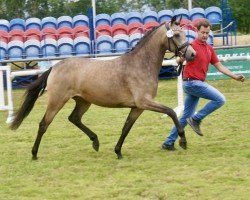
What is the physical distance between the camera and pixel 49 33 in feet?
72.8

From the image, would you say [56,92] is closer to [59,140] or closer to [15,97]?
[59,140]

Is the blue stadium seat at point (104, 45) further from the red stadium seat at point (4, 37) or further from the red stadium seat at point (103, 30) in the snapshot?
the red stadium seat at point (4, 37)

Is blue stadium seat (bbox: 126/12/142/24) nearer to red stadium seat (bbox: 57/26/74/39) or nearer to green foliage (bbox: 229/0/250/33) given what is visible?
red stadium seat (bbox: 57/26/74/39)

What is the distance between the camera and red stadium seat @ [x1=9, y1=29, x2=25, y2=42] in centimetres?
2195

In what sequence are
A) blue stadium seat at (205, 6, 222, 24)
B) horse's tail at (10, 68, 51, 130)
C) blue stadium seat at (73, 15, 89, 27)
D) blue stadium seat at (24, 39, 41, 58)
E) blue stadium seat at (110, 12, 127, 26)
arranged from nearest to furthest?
horse's tail at (10, 68, 51, 130) → blue stadium seat at (24, 39, 41, 58) → blue stadium seat at (205, 6, 222, 24) → blue stadium seat at (110, 12, 127, 26) → blue stadium seat at (73, 15, 89, 27)

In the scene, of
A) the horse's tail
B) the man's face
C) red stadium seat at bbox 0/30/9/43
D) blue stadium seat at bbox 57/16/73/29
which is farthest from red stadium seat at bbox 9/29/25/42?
the man's face

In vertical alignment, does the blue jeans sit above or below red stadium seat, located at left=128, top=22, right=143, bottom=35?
below

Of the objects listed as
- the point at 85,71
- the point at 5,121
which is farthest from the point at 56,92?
the point at 5,121

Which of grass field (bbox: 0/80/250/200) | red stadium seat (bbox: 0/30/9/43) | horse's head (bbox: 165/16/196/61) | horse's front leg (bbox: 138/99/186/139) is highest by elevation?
horse's head (bbox: 165/16/196/61)

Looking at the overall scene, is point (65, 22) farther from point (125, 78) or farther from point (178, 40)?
point (178, 40)

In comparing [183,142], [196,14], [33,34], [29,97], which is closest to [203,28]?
[183,142]

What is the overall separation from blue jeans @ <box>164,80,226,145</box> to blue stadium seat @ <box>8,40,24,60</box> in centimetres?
1273

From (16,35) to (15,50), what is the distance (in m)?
1.69

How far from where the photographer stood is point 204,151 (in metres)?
8.73
